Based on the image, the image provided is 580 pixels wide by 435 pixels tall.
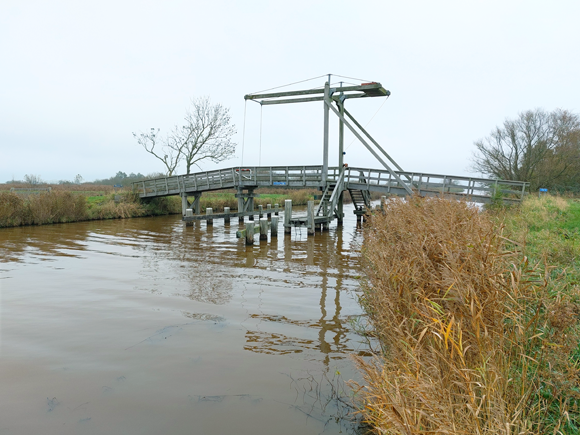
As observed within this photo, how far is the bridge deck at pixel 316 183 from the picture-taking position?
17.4m

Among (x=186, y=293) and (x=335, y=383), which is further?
(x=186, y=293)

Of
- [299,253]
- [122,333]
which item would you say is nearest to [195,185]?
[299,253]

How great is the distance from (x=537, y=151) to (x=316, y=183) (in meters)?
21.2

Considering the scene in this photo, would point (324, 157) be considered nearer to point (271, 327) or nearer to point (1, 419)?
point (271, 327)

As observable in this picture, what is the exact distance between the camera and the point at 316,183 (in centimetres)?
1936

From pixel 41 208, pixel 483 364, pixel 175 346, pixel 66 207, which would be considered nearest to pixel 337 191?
pixel 175 346

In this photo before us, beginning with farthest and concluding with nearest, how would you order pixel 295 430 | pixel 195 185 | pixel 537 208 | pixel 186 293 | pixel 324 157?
pixel 195 185
pixel 324 157
pixel 537 208
pixel 186 293
pixel 295 430

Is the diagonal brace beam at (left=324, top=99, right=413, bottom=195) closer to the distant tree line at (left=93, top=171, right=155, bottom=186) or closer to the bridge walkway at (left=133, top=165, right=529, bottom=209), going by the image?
the bridge walkway at (left=133, top=165, right=529, bottom=209)

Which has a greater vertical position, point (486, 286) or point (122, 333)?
point (486, 286)

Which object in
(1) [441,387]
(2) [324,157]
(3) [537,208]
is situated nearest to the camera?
(1) [441,387]

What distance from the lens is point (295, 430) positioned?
126 inches

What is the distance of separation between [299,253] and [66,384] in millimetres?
8570

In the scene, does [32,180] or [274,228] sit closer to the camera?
[274,228]

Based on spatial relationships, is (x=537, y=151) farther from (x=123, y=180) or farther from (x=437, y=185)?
(x=123, y=180)
